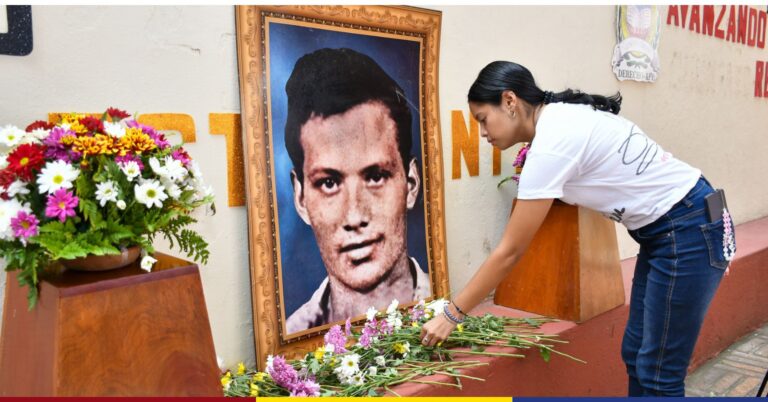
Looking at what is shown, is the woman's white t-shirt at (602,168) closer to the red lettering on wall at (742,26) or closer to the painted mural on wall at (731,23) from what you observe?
the painted mural on wall at (731,23)

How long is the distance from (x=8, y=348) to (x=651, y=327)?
6.58 ft

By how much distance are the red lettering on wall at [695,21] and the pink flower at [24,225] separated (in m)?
4.63

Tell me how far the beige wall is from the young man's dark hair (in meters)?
0.24

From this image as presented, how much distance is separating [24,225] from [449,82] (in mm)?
1979

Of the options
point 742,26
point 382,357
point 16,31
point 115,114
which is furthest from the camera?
point 742,26

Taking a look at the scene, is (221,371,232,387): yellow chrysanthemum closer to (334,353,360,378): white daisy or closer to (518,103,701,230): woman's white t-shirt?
(334,353,360,378): white daisy

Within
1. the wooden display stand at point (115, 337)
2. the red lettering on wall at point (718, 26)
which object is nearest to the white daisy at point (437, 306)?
the wooden display stand at point (115, 337)

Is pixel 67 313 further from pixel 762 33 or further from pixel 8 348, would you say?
pixel 762 33

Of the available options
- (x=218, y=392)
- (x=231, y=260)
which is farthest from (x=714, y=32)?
(x=218, y=392)

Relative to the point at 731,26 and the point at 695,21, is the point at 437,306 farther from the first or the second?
the point at 731,26

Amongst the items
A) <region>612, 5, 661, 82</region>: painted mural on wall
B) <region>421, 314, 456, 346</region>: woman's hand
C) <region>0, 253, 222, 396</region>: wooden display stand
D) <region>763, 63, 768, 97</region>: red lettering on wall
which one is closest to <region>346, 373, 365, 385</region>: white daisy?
<region>421, 314, 456, 346</region>: woman's hand

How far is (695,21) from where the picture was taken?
4539mm

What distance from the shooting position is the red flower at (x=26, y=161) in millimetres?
1229

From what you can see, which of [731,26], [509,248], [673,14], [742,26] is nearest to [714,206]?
[509,248]
